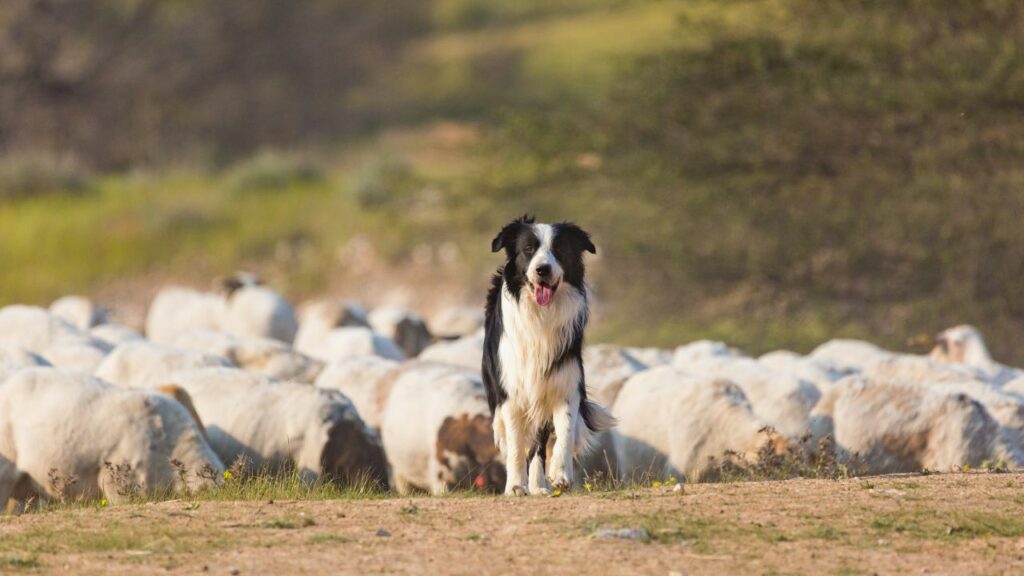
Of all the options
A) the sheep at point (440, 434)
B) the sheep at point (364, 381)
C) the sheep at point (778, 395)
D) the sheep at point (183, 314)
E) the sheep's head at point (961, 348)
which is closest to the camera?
the sheep at point (440, 434)

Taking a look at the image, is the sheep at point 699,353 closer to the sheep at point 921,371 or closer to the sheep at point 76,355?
the sheep at point 921,371

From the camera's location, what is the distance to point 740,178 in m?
20.8

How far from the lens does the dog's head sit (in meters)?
7.89

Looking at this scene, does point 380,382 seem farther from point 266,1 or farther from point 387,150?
point 266,1

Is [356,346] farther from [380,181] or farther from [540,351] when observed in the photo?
[380,181]

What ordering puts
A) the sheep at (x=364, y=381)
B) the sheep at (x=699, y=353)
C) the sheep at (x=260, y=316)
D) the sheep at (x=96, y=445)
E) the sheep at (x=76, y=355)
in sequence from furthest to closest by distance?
the sheep at (x=260, y=316)
the sheep at (x=699, y=353)
the sheep at (x=76, y=355)
the sheep at (x=364, y=381)
the sheep at (x=96, y=445)

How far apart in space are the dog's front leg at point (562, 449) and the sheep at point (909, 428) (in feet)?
9.05

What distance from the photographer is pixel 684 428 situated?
10484mm

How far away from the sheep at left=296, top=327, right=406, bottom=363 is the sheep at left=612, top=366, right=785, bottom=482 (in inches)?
175

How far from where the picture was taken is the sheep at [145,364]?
11.5 meters

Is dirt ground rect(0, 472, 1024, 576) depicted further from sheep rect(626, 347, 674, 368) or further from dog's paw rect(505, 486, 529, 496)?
sheep rect(626, 347, 674, 368)

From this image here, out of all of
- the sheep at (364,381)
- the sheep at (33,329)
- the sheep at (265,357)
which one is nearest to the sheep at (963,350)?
the sheep at (364,381)

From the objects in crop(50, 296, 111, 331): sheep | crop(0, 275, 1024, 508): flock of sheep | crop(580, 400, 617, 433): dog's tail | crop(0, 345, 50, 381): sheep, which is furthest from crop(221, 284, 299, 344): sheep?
crop(580, 400, 617, 433): dog's tail

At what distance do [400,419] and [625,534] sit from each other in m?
4.67
